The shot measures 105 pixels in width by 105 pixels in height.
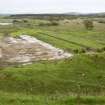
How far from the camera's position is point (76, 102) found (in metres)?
17.1

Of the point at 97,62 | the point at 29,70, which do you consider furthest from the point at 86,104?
the point at 97,62

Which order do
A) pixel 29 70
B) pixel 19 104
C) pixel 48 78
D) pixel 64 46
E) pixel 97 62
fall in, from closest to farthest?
pixel 19 104, pixel 48 78, pixel 29 70, pixel 97 62, pixel 64 46

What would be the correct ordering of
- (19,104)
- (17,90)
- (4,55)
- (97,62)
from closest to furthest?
(19,104)
(17,90)
(97,62)
(4,55)

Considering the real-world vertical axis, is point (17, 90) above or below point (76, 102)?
below

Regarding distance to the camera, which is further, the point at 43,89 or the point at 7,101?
the point at 43,89

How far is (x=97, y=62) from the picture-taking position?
1302 inches

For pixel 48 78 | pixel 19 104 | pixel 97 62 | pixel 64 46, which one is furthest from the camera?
pixel 64 46

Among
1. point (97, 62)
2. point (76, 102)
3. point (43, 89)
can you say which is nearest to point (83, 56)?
point (97, 62)

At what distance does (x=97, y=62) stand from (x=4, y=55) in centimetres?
1616

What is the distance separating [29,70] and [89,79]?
17.4ft

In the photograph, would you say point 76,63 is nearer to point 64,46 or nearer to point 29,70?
point 29,70

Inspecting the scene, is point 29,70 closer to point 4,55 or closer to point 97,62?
point 97,62

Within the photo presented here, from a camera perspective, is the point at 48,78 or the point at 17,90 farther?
the point at 48,78

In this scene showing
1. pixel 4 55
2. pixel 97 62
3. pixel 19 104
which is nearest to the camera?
pixel 19 104
